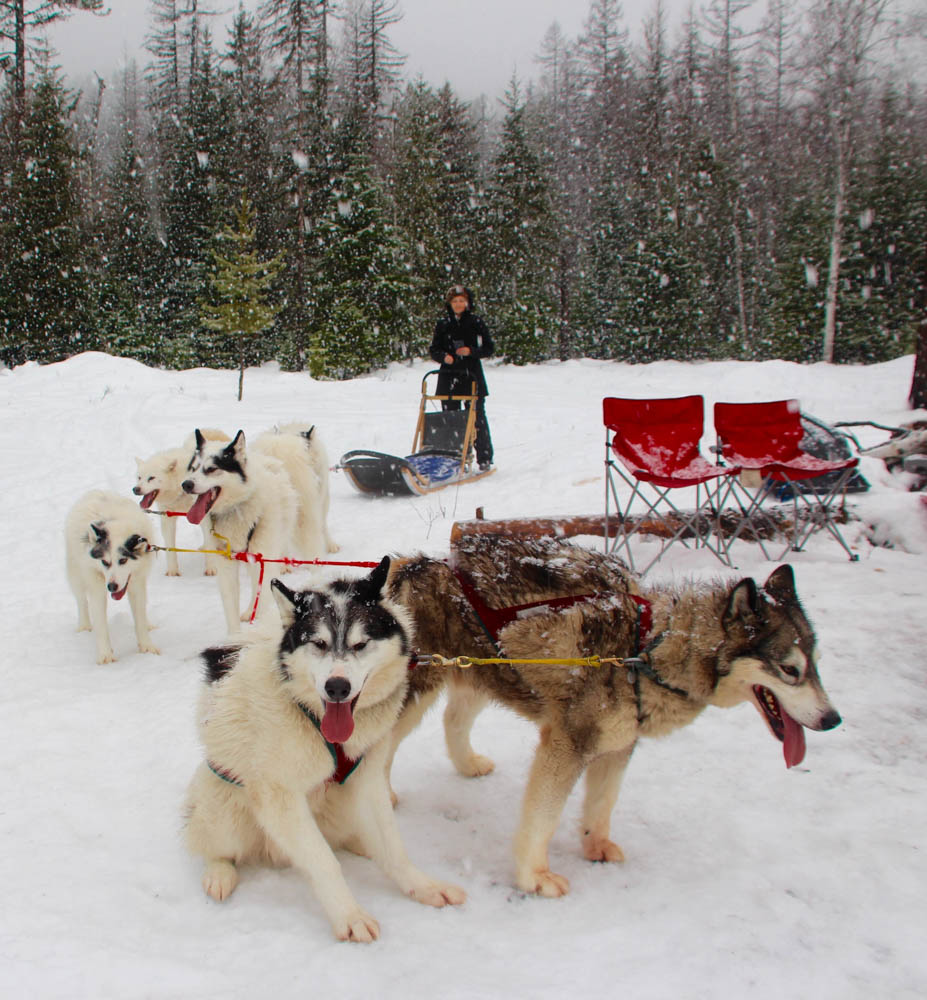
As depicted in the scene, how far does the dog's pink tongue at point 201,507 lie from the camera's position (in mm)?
4336

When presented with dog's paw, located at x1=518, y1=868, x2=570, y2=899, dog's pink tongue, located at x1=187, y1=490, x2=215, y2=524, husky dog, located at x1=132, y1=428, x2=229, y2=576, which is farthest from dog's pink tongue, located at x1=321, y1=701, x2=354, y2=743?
husky dog, located at x1=132, y1=428, x2=229, y2=576

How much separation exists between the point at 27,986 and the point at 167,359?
25.2m

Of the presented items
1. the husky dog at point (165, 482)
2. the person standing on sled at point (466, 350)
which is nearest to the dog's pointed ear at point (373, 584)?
the husky dog at point (165, 482)

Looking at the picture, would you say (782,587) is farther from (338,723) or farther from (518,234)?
(518,234)

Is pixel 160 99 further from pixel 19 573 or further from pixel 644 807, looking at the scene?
pixel 644 807

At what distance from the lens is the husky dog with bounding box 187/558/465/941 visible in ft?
6.43

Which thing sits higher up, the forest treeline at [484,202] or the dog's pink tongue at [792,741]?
the forest treeline at [484,202]

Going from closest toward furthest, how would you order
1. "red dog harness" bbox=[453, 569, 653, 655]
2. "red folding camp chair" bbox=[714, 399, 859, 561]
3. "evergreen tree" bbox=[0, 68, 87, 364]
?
"red dog harness" bbox=[453, 569, 653, 655]
"red folding camp chair" bbox=[714, 399, 859, 561]
"evergreen tree" bbox=[0, 68, 87, 364]

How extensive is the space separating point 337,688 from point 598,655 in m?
0.88

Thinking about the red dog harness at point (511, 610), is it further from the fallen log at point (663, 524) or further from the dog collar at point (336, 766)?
the fallen log at point (663, 524)

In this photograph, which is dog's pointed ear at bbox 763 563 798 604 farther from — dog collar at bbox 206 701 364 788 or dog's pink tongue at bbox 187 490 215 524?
dog's pink tongue at bbox 187 490 215 524

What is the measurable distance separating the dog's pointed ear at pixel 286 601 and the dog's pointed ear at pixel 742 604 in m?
1.30

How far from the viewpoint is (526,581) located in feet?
8.15

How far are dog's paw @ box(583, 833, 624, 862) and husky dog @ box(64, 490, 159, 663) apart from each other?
2892 millimetres
